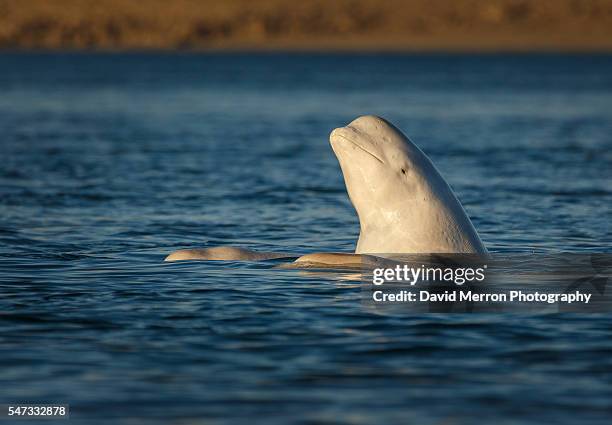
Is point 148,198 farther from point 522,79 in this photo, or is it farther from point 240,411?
point 522,79

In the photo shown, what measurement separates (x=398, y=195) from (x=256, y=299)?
190 cm

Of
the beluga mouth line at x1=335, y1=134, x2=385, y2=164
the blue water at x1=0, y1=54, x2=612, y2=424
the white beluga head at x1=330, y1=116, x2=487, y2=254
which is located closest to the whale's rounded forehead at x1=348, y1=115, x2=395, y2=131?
the white beluga head at x1=330, y1=116, x2=487, y2=254

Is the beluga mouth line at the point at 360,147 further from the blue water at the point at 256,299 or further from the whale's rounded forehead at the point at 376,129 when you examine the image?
the blue water at the point at 256,299

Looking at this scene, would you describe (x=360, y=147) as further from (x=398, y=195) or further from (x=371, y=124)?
(x=398, y=195)

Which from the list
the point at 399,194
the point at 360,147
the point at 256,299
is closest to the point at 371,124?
the point at 360,147

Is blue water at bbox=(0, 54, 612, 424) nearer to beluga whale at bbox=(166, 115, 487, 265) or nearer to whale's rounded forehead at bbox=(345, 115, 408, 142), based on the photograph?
beluga whale at bbox=(166, 115, 487, 265)

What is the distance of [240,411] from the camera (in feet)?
30.7

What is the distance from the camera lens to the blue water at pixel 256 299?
9.72 metres

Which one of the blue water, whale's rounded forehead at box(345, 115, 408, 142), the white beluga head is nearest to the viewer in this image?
the blue water

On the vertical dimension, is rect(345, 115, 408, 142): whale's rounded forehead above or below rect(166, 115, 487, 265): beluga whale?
above

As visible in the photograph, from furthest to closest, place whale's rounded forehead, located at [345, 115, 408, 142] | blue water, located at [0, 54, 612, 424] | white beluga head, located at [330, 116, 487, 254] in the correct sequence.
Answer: whale's rounded forehead, located at [345, 115, 408, 142]
white beluga head, located at [330, 116, 487, 254]
blue water, located at [0, 54, 612, 424]

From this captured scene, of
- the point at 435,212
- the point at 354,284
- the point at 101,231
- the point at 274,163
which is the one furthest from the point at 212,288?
the point at 274,163

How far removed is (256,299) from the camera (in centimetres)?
1324

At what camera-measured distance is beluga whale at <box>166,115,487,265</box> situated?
13.7 metres
